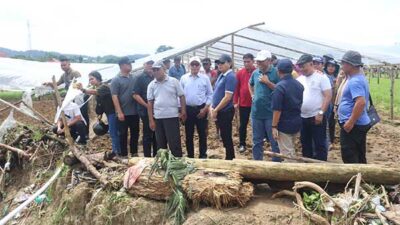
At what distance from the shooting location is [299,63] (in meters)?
4.84

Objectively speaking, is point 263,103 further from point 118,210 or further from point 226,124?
point 118,210

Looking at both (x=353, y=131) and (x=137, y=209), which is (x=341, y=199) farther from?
(x=137, y=209)

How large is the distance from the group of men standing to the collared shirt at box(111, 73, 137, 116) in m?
0.01

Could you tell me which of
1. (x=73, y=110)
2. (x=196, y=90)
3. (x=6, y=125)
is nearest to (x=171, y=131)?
(x=196, y=90)

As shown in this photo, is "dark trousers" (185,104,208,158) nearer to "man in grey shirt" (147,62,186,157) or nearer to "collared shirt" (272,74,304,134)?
"man in grey shirt" (147,62,186,157)

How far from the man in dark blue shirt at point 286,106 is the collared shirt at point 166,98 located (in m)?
1.40

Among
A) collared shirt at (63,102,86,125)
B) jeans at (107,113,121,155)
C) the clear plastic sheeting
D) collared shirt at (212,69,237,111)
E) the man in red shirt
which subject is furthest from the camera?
the clear plastic sheeting

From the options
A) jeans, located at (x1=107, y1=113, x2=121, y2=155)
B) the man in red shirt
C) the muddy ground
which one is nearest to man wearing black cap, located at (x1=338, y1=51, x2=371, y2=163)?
the muddy ground

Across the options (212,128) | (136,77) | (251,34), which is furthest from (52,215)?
(251,34)

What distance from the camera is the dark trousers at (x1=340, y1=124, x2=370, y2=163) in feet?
13.5

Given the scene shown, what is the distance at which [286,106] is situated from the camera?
4523 mm

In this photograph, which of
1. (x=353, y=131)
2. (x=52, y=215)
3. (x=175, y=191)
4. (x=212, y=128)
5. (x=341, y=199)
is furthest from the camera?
(x=212, y=128)

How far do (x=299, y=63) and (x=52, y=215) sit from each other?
3.46m

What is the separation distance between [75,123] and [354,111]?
423cm
